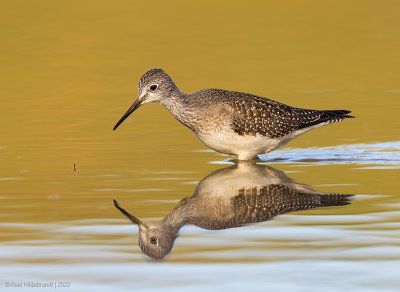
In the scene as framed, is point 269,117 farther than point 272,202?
Yes

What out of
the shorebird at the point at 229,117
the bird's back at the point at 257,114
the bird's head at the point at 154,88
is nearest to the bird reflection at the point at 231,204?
the shorebird at the point at 229,117

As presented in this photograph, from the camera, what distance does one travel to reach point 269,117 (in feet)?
47.7

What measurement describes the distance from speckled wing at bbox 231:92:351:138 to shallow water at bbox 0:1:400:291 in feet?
1.58

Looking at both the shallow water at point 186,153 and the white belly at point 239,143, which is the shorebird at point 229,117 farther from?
the shallow water at point 186,153

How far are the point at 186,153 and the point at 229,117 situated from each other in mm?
1056

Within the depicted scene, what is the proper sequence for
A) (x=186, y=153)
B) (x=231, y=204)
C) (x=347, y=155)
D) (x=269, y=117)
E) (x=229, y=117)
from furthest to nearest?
(x=269, y=117)
(x=186, y=153)
(x=229, y=117)
(x=347, y=155)
(x=231, y=204)

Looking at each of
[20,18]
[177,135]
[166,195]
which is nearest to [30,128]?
[177,135]

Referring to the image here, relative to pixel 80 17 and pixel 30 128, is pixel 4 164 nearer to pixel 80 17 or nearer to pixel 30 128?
pixel 30 128

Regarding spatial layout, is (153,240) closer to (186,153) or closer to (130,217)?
(130,217)

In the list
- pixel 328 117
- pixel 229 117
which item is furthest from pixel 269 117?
pixel 328 117

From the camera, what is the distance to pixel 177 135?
16.2 metres

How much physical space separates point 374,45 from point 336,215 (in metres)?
19.2

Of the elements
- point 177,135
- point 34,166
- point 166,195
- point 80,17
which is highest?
point 80,17

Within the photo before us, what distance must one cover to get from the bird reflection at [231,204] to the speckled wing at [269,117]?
1978 mm
